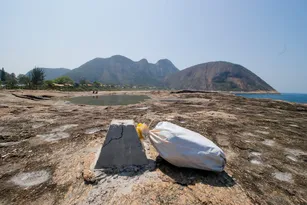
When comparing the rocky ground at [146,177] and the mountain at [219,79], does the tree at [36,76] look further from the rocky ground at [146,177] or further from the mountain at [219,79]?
the mountain at [219,79]

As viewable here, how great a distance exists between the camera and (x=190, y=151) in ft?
10.0

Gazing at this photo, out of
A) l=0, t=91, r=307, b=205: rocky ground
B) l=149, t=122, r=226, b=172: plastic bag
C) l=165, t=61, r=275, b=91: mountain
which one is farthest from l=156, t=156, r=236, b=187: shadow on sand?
l=165, t=61, r=275, b=91: mountain

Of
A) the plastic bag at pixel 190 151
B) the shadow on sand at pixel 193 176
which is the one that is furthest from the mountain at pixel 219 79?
the plastic bag at pixel 190 151

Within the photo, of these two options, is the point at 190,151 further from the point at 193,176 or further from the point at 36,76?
the point at 36,76

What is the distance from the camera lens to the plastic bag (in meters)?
3.06

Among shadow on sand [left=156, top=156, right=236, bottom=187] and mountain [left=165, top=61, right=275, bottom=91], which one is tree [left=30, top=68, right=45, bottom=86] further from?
mountain [left=165, top=61, right=275, bottom=91]

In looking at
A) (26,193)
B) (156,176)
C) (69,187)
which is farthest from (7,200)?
(156,176)

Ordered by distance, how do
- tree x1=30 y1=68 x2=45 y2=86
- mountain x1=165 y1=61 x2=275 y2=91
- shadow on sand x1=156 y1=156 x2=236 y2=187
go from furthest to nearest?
1. mountain x1=165 y1=61 x2=275 y2=91
2. tree x1=30 y1=68 x2=45 y2=86
3. shadow on sand x1=156 y1=156 x2=236 y2=187

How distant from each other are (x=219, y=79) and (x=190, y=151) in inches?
6094

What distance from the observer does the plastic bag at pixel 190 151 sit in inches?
121

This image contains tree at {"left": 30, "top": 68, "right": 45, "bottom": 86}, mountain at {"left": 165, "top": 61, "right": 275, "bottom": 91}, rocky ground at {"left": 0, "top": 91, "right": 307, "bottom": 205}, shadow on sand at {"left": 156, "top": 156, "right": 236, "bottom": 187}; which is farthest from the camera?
mountain at {"left": 165, "top": 61, "right": 275, "bottom": 91}

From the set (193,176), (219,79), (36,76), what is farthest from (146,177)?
(219,79)

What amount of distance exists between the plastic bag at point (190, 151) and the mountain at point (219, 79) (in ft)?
446

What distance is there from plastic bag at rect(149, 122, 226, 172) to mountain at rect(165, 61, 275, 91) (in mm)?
135844
